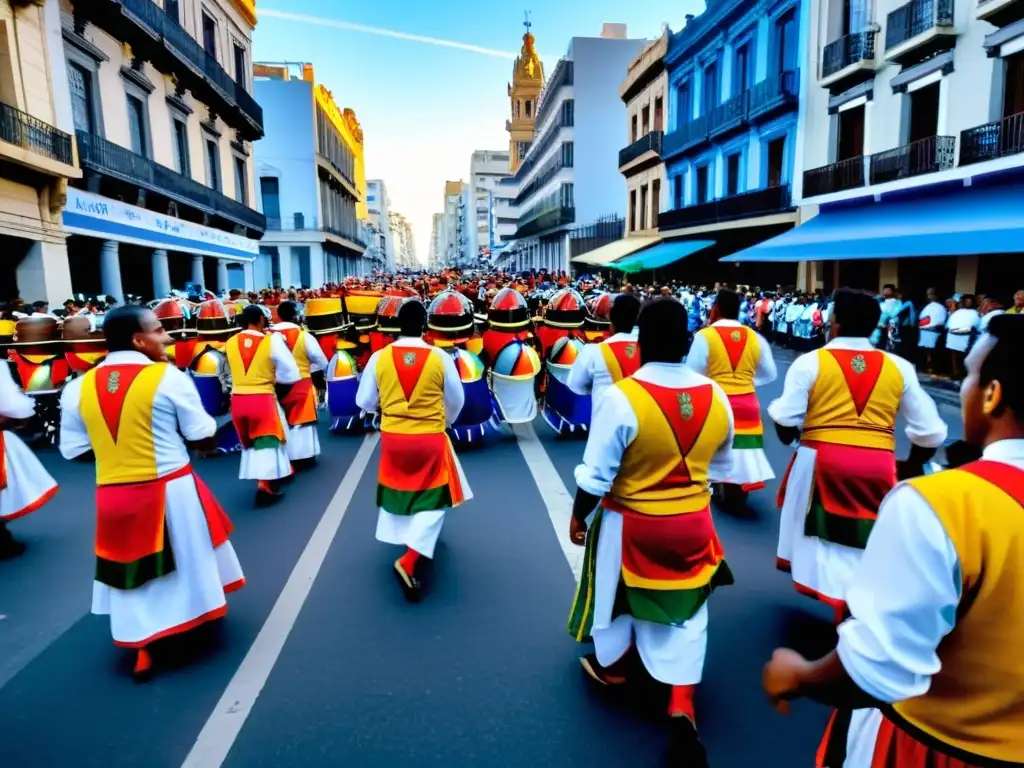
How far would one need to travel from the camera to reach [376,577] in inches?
174

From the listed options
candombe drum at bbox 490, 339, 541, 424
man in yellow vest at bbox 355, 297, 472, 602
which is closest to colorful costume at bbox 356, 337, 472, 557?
man in yellow vest at bbox 355, 297, 472, 602

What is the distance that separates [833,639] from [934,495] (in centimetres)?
271

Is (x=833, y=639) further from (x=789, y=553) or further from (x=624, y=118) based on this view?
(x=624, y=118)

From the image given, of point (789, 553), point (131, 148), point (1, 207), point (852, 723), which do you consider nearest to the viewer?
point (852, 723)

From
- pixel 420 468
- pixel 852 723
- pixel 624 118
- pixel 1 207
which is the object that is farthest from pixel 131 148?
pixel 624 118

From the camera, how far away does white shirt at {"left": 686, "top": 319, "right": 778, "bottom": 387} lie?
5.28 m

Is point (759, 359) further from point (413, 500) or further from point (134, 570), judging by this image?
point (134, 570)

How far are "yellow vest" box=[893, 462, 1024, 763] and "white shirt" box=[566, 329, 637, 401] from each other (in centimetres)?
306

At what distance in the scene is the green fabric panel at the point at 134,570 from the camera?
11.0ft

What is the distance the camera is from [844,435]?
3.58 meters

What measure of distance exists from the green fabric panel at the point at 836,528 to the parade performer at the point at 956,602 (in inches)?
87.4

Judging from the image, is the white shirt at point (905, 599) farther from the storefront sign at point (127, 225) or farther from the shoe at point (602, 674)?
the storefront sign at point (127, 225)

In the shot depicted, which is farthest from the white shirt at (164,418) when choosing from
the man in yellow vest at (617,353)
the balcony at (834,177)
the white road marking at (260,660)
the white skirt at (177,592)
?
the balcony at (834,177)

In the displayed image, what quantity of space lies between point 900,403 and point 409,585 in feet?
9.54
